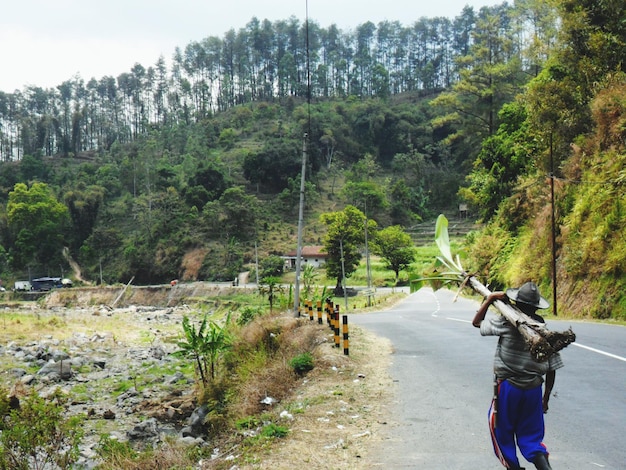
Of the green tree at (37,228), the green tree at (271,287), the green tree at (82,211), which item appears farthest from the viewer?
the green tree at (82,211)

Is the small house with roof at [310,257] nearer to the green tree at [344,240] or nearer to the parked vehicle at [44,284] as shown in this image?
the green tree at [344,240]

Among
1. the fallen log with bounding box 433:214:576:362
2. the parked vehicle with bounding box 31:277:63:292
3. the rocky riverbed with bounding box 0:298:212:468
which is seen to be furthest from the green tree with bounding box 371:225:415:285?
the fallen log with bounding box 433:214:576:362

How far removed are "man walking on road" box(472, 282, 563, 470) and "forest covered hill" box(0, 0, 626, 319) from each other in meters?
12.5

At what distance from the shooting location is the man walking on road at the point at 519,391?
427 centimetres

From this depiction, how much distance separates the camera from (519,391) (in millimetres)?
4293

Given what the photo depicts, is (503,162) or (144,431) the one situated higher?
(503,162)

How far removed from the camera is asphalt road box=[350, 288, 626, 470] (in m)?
5.73

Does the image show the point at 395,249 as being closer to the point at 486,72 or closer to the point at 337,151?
the point at 486,72

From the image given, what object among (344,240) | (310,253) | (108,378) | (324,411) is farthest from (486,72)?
(324,411)

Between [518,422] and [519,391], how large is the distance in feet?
0.88

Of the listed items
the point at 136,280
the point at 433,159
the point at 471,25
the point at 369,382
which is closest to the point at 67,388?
the point at 369,382

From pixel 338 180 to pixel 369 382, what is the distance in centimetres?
8279

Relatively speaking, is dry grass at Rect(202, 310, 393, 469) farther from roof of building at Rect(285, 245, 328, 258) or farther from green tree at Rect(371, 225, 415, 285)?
roof of building at Rect(285, 245, 328, 258)

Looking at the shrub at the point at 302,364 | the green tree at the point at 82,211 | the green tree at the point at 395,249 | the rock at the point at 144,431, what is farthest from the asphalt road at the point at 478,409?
the green tree at the point at 82,211
